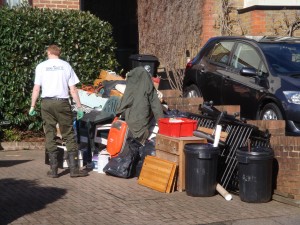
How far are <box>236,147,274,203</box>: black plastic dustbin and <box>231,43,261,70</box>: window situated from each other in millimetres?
2755

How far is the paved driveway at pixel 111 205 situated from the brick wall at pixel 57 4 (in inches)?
215

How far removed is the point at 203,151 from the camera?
30.8ft

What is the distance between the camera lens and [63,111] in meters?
10.4

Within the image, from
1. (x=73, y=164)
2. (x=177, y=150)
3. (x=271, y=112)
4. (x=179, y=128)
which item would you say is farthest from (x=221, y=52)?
(x=73, y=164)

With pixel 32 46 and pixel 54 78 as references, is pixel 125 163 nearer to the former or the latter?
pixel 54 78

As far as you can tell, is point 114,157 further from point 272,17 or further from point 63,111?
point 272,17

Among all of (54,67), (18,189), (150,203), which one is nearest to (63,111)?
(54,67)

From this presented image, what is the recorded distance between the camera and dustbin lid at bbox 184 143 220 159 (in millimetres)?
9375

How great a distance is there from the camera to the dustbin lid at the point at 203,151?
9.38 meters

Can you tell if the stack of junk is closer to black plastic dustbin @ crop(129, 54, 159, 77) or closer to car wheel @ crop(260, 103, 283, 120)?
car wheel @ crop(260, 103, 283, 120)

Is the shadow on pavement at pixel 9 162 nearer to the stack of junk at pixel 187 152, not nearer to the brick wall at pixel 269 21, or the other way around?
the stack of junk at pixel 187 152

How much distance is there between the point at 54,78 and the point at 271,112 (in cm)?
341

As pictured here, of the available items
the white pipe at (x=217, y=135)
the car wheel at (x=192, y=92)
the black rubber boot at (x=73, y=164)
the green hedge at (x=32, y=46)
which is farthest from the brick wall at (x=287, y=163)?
the green hedge at (x=32, y=46)

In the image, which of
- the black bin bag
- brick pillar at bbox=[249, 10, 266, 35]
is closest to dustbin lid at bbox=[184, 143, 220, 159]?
the black bin bag
